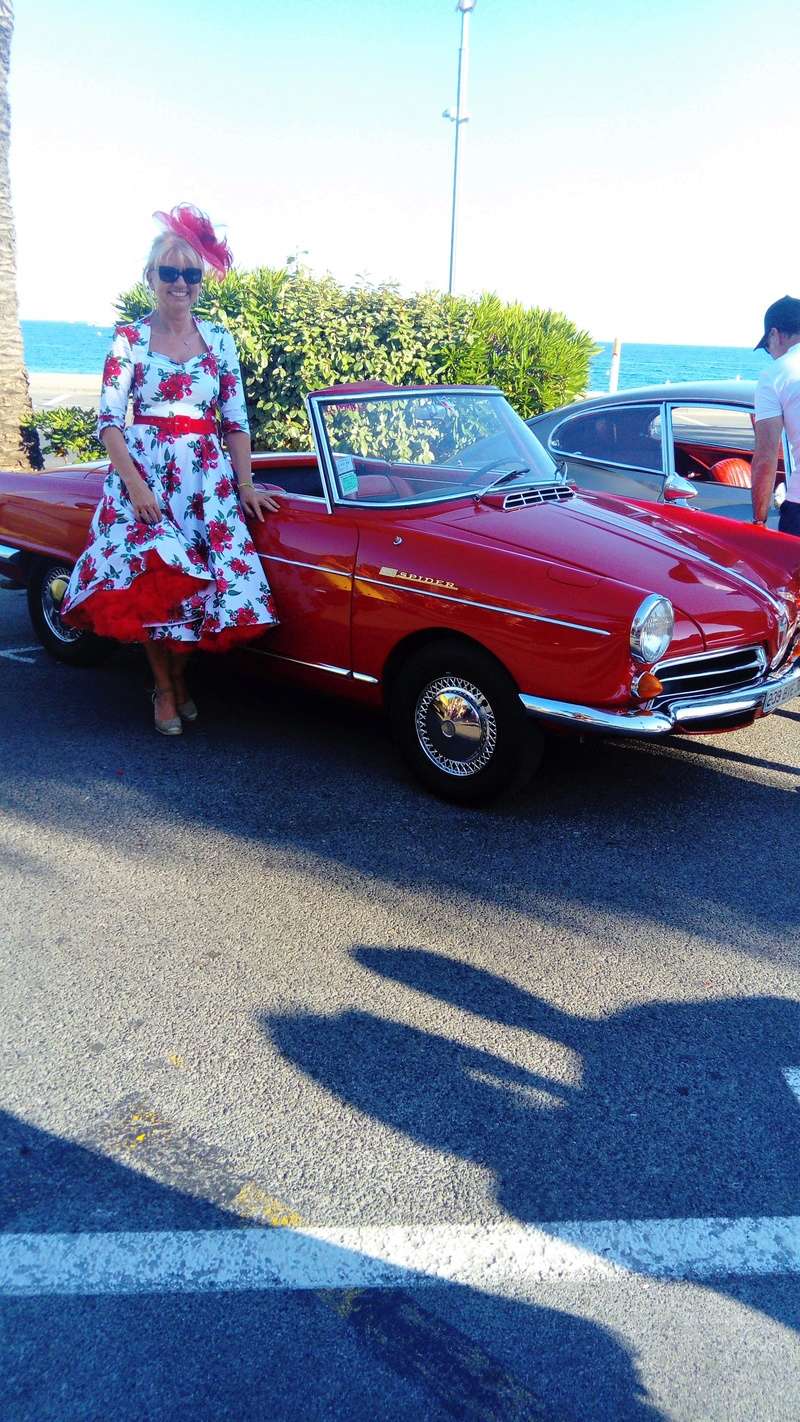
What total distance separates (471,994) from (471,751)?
125 centimetres

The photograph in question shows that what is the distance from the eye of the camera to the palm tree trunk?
9789 mm

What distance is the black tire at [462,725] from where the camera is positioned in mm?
3939

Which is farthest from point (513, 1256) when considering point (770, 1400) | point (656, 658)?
point (656, 658)

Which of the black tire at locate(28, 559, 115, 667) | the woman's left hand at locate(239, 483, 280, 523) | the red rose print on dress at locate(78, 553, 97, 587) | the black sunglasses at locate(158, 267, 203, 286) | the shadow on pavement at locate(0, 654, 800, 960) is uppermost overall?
the black sunglasses at locate(158, 267, 203, 286)

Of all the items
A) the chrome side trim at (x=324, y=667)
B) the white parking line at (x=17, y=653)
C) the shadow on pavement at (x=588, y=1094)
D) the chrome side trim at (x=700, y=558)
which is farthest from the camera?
the white parking line at (x=17, y=653)

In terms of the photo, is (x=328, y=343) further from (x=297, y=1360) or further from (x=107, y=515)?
(x=297, y=1360)

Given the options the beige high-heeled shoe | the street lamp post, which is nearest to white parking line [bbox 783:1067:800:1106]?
the beige high-heeled shoe

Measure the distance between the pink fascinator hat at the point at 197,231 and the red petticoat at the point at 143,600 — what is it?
1271mm

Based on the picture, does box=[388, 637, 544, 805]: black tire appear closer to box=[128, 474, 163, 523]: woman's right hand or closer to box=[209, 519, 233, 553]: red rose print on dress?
box=[209, 519, 233, 553]: red rose print on dress

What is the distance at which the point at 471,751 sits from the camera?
13.4 feet

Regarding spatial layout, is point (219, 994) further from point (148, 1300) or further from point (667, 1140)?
point (667, 1140)

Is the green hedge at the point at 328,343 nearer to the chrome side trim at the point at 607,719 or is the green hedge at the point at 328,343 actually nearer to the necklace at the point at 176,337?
the necklace at the point at 176,337

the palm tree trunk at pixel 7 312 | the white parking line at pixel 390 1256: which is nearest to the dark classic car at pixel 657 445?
the white parking line at pixel 390 1256

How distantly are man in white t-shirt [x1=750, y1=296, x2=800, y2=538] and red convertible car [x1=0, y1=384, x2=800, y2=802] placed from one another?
0.46 metres
